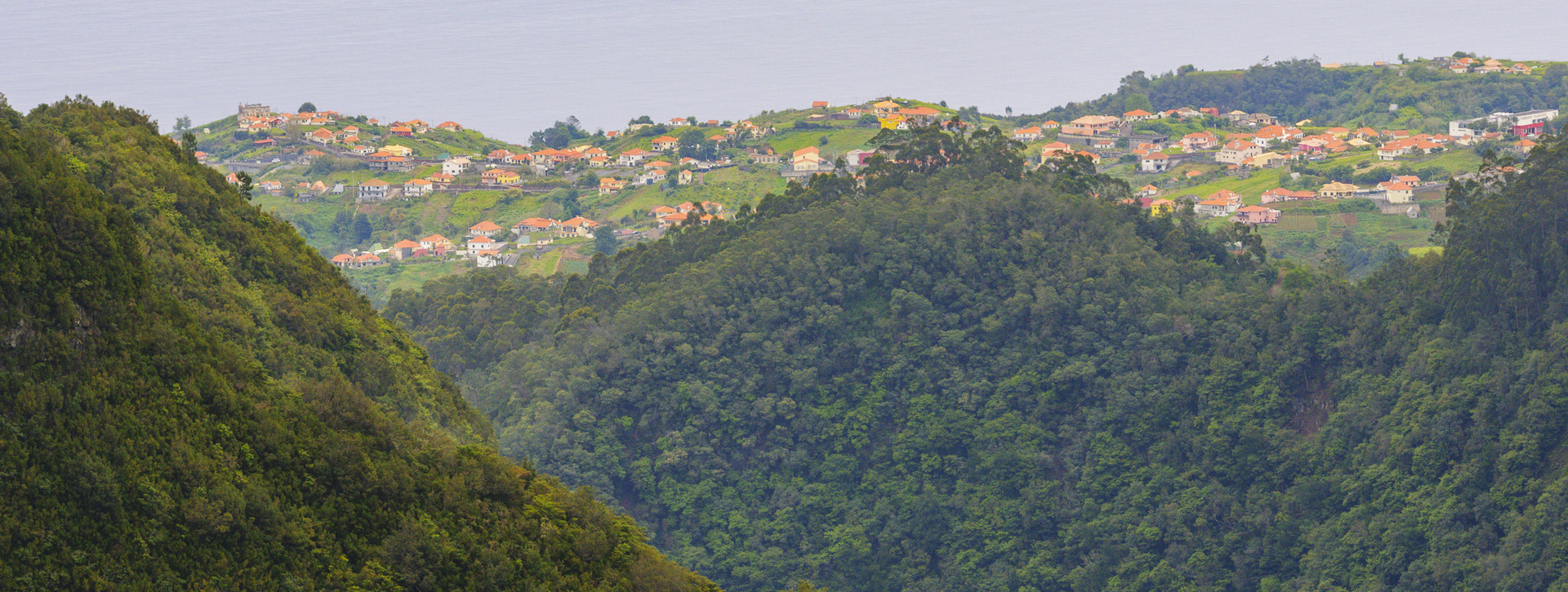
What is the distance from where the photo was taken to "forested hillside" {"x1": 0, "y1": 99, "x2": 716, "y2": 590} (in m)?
12.8

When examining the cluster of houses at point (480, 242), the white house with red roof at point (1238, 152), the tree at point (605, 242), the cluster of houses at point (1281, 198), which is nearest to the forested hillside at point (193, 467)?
the tree at point (605, 242)

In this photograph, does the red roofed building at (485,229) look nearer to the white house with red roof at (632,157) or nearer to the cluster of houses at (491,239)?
the cluster of houses at (491,239)

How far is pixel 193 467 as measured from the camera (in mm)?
13859

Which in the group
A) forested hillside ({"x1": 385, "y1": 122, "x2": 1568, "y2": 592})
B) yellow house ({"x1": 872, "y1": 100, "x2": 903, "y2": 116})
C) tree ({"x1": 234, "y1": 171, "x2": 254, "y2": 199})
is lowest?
forested hillside ({"x1": 385, "y1": 122, "x2": 1568, "y2": 592})

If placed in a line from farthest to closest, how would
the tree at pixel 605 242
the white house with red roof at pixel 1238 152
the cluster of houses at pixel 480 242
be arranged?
the white house with red roof at pixel 1238 152 < the cluster of houses at pixel 480 242 < the tree at pixel 605 242

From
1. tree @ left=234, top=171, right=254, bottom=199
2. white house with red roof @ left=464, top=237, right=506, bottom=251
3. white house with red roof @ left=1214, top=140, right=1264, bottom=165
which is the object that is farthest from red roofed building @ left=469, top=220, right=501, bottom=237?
tree @ left=234, top=171, right=254, bottom=199

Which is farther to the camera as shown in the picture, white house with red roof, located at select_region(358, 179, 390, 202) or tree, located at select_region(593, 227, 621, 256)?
white house with red roof, located at select_region(358, 179, 390, 202)

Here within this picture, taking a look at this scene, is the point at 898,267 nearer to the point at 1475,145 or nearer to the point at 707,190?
the point at 707,190

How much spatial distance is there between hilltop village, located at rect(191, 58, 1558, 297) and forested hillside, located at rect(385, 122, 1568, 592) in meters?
14.6

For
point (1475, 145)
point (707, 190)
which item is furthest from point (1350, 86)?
point (707, 190)

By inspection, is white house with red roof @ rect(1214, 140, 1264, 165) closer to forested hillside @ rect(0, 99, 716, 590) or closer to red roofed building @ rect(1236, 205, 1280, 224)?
red roofed building @ rect(1236, 205, 1280, 224)

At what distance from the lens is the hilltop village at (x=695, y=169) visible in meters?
61.4

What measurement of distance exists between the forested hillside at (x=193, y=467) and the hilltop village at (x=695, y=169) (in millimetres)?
40647

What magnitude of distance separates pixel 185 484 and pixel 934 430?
25.7 m
